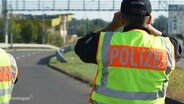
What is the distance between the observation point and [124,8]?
458cm

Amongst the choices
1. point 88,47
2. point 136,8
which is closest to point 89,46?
point 88,47

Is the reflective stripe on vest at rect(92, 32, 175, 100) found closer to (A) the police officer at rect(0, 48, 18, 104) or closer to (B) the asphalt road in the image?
(A) the police officer at rect(0, 48, 18, 104)

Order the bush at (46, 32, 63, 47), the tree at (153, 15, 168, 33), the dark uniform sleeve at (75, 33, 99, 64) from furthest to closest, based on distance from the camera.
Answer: the bush at (46, 32, 63, 47)
the tree at (153, 15, 168, 33)
the dark uniform sleeve at (75, 33, 99, 64)

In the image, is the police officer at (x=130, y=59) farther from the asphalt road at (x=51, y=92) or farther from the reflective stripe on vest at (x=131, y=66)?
the asphalt road at (x=51, y=92)

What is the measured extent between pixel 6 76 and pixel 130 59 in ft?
4.25

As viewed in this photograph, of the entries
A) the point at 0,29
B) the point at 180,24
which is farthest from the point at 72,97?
the point at 0,29

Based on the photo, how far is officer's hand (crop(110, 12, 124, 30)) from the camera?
183 inches

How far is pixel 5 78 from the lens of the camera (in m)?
5.29

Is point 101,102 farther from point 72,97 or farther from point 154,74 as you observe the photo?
point 72,97

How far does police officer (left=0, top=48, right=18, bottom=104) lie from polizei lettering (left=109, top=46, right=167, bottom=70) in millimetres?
1147

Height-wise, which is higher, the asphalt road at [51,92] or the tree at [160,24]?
the asphalt road at [51,92]

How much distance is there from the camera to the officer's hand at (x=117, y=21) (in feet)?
15.3

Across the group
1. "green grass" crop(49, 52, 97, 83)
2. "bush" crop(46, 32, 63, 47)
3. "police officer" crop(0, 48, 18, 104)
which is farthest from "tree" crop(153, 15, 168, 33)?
"bush" crop(46, 32, 63, 47)

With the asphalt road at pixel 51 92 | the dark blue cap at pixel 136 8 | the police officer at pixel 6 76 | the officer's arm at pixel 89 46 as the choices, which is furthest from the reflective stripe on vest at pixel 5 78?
the asphalt road at pixel 51 92
